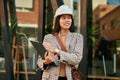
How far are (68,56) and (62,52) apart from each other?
68mm

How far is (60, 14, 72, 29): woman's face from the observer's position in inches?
121

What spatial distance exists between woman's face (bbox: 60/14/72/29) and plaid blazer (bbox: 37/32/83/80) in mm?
82

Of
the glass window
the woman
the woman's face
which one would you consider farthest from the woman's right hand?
the glass window

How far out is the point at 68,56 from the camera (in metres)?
2.97

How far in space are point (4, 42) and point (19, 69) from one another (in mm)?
693

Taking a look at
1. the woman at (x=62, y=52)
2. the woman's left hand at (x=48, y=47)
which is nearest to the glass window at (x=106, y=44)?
the woman at (x=62, y=52)

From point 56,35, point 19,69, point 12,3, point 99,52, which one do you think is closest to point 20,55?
point 19,69

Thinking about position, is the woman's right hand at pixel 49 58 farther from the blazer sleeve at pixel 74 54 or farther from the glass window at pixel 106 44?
the glass window at pixel 106 44

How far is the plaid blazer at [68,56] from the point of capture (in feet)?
9.77

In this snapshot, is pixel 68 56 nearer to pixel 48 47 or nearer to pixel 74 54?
pixel 74 54

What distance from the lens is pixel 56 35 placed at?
123 inches

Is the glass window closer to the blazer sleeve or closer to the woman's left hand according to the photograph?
the blazer sleeve

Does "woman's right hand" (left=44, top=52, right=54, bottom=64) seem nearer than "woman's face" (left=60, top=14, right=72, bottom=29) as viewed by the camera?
Yes

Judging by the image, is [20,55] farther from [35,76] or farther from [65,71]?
[65,71]
